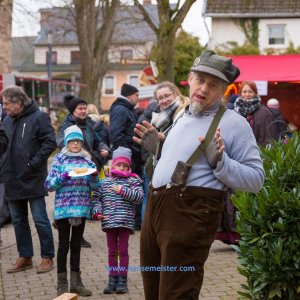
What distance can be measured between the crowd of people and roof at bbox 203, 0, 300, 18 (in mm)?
24251

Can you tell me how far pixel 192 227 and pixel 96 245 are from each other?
5342 mm

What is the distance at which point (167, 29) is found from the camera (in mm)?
16844

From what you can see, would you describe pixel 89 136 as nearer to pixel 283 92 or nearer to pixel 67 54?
pixel 283 92

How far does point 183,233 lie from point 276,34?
33.6 m

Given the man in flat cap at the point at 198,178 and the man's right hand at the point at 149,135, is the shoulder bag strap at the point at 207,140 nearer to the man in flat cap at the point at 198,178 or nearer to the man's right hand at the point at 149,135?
the man in flat cap at the point at 198,178

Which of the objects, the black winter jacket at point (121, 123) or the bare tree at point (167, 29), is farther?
the bare tree at point (167, 29)

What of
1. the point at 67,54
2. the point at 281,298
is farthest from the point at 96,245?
the point at 67,54

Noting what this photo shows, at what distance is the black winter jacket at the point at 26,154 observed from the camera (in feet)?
24.6

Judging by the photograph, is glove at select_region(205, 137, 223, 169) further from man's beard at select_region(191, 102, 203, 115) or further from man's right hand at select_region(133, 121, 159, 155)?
man's right hand at select_region(133, 121, 159, 155)

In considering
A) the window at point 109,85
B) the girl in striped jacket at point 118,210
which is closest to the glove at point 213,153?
the girl in striped jacket at point 118,210

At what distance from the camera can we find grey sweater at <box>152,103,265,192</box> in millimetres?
3924

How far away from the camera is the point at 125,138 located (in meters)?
9.55

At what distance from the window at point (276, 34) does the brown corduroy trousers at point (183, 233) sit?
3320cm

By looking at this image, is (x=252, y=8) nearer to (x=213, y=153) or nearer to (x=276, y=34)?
(x=276, y=34)
